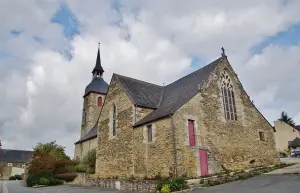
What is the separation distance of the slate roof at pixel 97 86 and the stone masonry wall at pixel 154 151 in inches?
1042

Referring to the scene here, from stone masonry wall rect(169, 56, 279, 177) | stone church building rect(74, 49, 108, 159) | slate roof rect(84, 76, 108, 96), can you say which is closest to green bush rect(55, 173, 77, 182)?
stone church building rect(74, 49, 108, 159)

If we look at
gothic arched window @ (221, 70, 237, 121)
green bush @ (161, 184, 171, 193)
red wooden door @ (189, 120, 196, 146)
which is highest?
gothic arched window @ (221, 70, 237, 121)

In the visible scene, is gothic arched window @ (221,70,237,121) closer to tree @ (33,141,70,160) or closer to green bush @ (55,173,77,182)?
green bush @ (55,173,77,182)

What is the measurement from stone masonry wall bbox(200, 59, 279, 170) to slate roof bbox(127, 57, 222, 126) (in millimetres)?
709

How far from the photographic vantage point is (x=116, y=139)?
2003 centimetres

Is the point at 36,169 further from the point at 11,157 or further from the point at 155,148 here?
the point at 11,157

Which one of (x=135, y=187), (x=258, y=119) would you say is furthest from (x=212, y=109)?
(x=135, y=187)

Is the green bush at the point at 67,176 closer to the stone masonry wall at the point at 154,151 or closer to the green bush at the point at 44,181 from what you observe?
the green bush at the point at 44,181

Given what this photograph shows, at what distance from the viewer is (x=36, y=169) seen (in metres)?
26.4

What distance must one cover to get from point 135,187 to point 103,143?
7.97m

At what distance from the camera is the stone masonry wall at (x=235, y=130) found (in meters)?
16.9

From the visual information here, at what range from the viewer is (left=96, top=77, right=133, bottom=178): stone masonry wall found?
60.6 feet

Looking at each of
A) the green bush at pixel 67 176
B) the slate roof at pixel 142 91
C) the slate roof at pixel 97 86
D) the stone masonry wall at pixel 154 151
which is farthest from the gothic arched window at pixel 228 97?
the slate roof at pixel 97 86

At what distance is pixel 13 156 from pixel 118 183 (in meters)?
65.6
